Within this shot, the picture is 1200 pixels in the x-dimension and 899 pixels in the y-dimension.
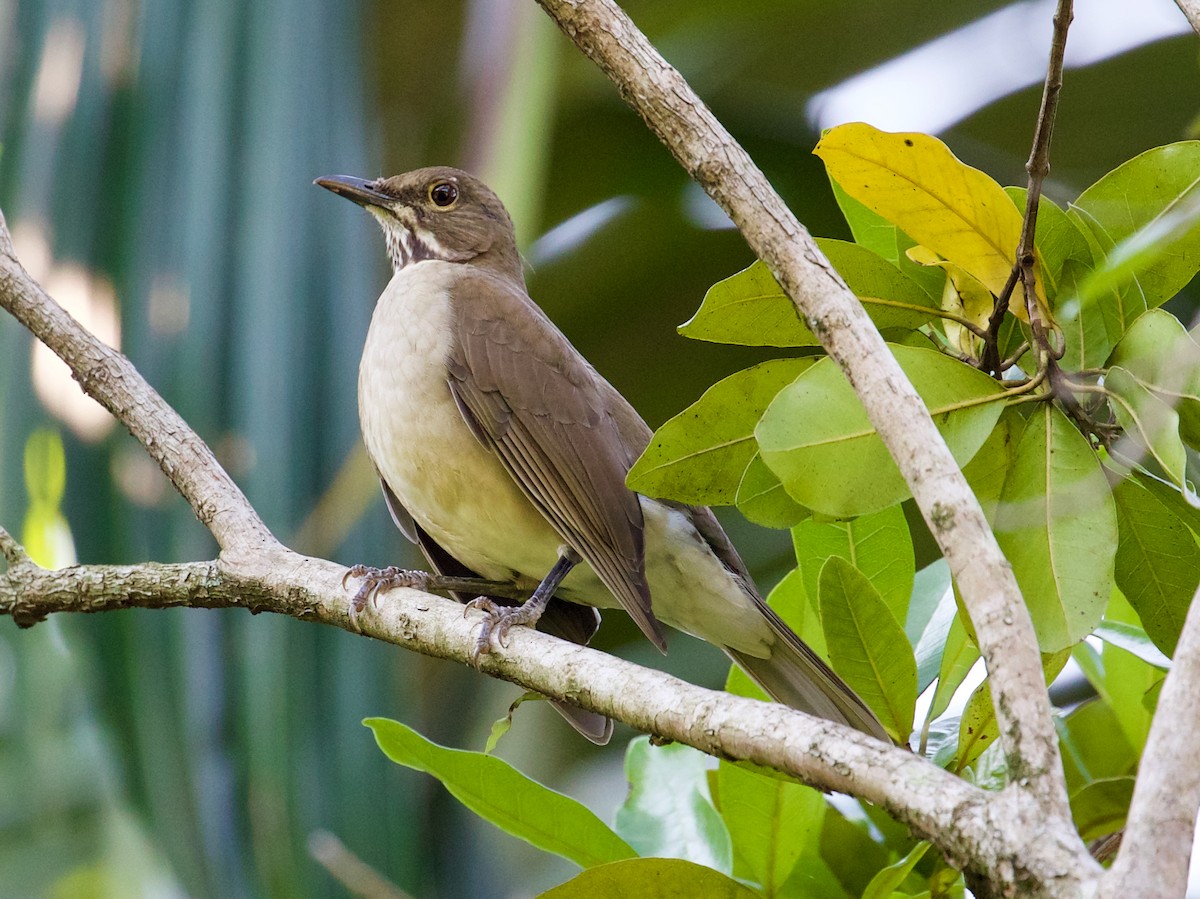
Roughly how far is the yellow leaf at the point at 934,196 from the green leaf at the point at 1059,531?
0.20 meters

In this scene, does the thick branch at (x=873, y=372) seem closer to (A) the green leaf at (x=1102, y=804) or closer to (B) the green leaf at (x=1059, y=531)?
(B) the green leaf at (x=1059, y=531)

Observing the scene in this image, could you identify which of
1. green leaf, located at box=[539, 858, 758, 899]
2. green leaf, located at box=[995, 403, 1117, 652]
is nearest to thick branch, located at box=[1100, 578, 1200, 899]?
Result: green leaf, located at box=[995, 403, 1117, 652]

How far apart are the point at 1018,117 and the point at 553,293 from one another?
215 centimetres

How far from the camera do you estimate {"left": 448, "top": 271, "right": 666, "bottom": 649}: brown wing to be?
2.90 meters

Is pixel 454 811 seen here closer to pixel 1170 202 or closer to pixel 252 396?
pixel 252 396

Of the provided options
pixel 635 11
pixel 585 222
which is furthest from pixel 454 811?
pixel 635 11

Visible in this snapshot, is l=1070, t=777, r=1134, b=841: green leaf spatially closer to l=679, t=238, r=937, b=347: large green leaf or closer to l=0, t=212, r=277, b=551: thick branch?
l=679, t=238, r=937, b=347: large green leaf

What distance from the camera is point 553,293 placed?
5312 mm

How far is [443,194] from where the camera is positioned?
396 centimetres

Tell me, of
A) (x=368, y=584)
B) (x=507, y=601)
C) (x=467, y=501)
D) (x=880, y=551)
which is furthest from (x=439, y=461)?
(x=880, y=551)

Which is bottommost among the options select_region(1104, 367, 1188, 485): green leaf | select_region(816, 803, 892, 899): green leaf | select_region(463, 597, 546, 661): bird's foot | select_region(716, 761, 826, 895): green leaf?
select_region(816, 803, 892, 899): green leaf

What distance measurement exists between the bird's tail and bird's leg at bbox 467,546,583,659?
0.50 m

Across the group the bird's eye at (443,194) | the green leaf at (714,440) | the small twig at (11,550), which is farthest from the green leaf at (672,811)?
the bird's eye at (443,194)

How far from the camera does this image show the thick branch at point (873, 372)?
118 centimetres
